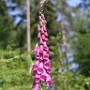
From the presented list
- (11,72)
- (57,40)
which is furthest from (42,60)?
(57,40)

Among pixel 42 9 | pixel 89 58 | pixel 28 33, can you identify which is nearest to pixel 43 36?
pixel 42 9

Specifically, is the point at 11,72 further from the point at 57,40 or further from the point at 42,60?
the point at 57,40

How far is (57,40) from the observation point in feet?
35.8

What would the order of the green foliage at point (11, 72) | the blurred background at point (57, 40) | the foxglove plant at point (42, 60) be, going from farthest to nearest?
the blurred background at point (57, 40)
the green foliage at point (11, 72)
the foxglove plant at point (42, 60)

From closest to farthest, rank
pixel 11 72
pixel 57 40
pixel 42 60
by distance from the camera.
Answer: pixel 42 60 < pixel 11 72 < pixel 57 40

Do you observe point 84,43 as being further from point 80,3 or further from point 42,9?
point 42,9

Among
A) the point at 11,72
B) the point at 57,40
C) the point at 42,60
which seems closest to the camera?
the point at 42,60

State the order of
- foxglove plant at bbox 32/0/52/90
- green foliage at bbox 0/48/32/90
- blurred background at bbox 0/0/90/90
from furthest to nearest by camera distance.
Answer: blurred background at bbox 0/0/90/90 < green foliage at bbox 0/48/32/90 < foxglove plant at bbox 32/0/52/90

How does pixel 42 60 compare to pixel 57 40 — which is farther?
pixel 57 40

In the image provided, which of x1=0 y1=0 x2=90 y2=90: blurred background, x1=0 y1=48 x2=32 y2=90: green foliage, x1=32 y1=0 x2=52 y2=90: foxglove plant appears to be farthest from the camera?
x1=0 y1=0 x2=90 y2=90: blurred background

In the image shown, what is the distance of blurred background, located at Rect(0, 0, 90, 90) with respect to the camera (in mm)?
9578

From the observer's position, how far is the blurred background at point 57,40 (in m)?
9.58

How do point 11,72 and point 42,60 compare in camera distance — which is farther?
point 11,72

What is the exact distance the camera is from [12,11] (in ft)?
134
